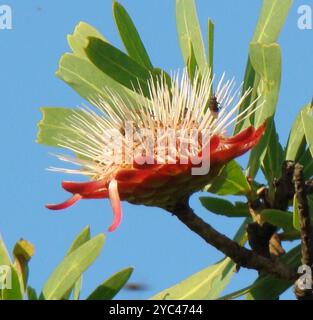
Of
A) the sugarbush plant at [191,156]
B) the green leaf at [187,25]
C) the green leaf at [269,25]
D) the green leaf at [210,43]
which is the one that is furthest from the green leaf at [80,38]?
the green leaf at [269,25]

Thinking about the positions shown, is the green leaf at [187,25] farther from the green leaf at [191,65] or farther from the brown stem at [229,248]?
the brown stem at [229,248]

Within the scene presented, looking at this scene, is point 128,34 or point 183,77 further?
point 128,34

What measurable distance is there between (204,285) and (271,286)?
6.4 inches

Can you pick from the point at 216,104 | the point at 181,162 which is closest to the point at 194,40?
the point at 216,104

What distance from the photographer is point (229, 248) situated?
9.51 feet

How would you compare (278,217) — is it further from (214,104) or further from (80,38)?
(80,38)

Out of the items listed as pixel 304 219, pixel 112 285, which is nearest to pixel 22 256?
pixel 112 285

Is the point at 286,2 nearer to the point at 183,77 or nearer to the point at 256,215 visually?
the point at 183,77

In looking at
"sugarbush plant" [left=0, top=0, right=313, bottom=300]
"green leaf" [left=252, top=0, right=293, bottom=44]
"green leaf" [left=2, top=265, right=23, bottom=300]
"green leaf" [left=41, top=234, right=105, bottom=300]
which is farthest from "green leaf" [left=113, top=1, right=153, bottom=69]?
"green leaf" [left=2, top=265, right=23, bottom=300]

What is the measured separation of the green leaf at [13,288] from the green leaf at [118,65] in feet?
1.74

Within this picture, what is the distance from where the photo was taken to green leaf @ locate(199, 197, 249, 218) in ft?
10.1

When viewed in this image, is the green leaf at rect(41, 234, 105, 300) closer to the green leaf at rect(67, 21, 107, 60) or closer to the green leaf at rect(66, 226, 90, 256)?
the green leaf at rect(66, 226, 90, 256)

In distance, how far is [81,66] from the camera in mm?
3160

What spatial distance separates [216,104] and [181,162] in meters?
0.25
